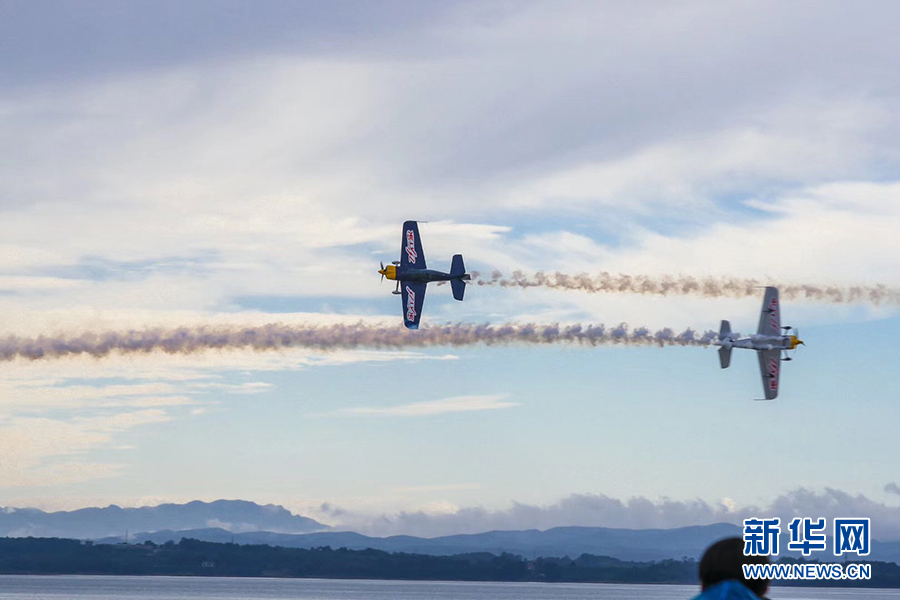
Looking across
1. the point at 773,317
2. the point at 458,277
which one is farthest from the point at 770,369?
the point at 458,277

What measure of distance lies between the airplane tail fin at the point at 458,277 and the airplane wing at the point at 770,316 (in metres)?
26.3

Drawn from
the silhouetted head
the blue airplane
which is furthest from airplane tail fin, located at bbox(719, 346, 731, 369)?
the silhouetted head

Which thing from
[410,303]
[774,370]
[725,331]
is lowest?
[774,370]

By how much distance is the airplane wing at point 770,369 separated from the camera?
323 ft

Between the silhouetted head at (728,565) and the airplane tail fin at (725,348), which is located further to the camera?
the airplane tail fin at (725,348)

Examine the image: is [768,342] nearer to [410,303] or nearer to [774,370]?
[774,370]

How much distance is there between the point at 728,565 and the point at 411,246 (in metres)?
89.3

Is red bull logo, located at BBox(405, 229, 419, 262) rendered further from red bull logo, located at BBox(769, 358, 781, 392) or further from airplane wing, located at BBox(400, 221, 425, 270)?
red bull logo, located at BBox(769, 358, 781, 392)

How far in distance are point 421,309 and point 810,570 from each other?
74369mm

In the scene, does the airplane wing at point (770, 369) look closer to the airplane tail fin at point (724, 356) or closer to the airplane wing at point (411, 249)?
the airplane tail fin at point (724, 356)

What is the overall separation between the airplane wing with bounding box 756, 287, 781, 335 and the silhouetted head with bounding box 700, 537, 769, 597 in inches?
3513

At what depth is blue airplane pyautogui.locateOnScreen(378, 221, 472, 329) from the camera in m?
92.5

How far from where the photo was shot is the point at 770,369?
9919 cm

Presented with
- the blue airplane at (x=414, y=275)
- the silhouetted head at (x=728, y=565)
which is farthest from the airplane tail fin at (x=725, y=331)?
the silhouetted head at (x=728, y=565)
